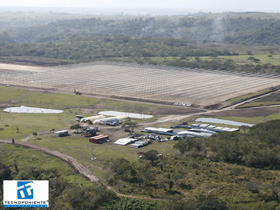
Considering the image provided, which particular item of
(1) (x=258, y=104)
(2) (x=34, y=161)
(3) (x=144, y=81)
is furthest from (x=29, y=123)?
(1) (x=258, y=104)

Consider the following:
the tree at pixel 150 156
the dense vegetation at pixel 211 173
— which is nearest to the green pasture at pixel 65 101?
the dense vegetation at pixel 211 173

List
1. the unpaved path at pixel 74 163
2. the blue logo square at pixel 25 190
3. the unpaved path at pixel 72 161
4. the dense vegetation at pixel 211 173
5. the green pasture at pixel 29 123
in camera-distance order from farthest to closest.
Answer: the green pasture at pixel 29 123, the unpaved path at pixel 72 161, the unpaved path at pixel 74 163, the dense vegetation at pixel 211 173, the blue logo square at pixel 25 190

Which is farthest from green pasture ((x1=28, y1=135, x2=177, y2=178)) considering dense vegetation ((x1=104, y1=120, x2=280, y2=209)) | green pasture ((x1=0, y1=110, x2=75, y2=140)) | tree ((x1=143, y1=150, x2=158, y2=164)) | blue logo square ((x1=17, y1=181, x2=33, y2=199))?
blue logo square ((x1=17, y1=181, x2=33, y2=199))

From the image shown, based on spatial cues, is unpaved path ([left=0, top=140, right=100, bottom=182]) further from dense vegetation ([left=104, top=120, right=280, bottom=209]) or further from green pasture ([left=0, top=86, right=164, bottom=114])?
green pasture ([left=0, top=86, right=164, bottom=114])

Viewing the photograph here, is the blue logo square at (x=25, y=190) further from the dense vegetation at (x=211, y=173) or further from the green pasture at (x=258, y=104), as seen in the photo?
the green pasture at (x=258, y=104)

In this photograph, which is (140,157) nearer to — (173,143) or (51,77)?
(173,143)

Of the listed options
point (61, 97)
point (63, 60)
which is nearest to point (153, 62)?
point (63, 60)

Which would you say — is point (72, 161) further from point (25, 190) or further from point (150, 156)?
point (25, 190)
